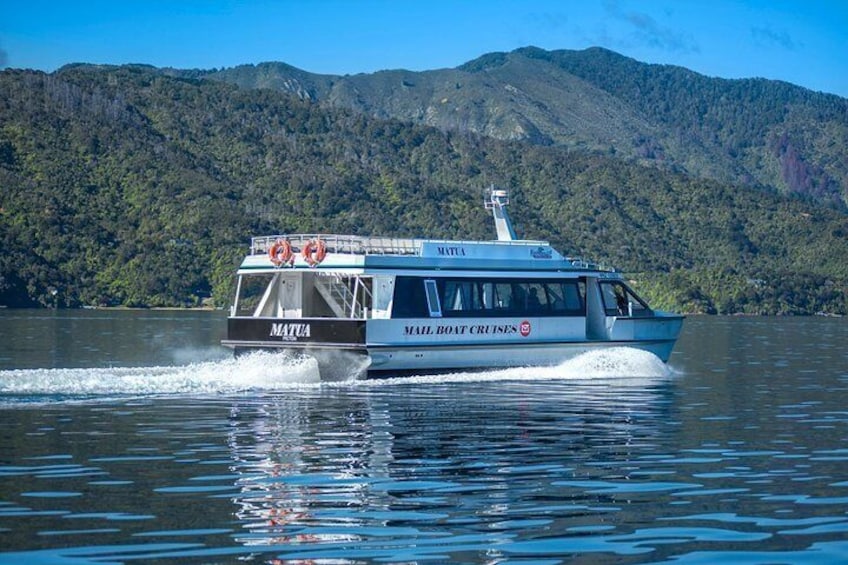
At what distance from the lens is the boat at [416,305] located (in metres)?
33.0

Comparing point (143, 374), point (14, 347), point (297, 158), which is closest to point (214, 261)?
point (297, 158)

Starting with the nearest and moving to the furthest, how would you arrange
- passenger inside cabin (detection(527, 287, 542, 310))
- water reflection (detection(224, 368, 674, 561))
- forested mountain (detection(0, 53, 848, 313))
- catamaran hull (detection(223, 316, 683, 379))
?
water reflection (detection(224, 368, 674, 561)) → catamaran hull (detection(223, 316, 683, 379)) → passenger inside cabin (detection(527, 287, 542, 310)) → forested mountain (detection(0, 53, 848, 313))

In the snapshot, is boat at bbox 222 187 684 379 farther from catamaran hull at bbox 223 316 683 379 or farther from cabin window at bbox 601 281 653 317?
cabin window at bbox 601 281 653 317

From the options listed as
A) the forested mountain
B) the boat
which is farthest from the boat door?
the forested mountain

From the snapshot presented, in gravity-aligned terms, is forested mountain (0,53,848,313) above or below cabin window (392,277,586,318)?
above

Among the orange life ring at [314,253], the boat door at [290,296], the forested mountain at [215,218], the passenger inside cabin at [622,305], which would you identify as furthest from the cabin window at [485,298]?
the forested mountain at [215,218]

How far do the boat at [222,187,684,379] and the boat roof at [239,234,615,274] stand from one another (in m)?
0.04

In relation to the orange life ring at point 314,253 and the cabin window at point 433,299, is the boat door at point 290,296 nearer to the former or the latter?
the orange life ring at point 314,253

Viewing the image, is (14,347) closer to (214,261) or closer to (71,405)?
(71,405)

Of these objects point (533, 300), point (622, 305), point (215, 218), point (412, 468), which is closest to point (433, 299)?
point (533, 300)

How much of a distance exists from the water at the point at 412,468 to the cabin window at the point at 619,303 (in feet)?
14.1

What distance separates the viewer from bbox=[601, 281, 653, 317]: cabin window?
38688mm

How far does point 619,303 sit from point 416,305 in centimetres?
774

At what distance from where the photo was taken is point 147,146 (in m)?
177
